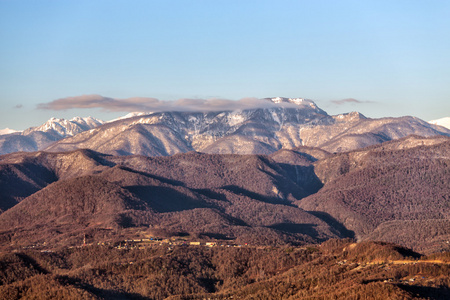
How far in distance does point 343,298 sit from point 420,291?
18286mm

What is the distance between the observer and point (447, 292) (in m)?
199

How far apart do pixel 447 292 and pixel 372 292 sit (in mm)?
18437

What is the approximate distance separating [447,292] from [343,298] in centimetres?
2506

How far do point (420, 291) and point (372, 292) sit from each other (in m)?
11.3

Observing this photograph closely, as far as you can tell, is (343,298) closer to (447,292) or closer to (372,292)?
(372,292)

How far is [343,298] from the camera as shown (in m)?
200

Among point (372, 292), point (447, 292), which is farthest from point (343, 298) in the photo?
point (447, 292)

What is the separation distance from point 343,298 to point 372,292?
23.5ft

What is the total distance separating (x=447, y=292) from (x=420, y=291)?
7415mm

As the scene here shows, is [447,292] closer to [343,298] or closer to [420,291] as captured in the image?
[420,291]

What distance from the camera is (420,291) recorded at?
197 meters

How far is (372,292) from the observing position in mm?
197750
